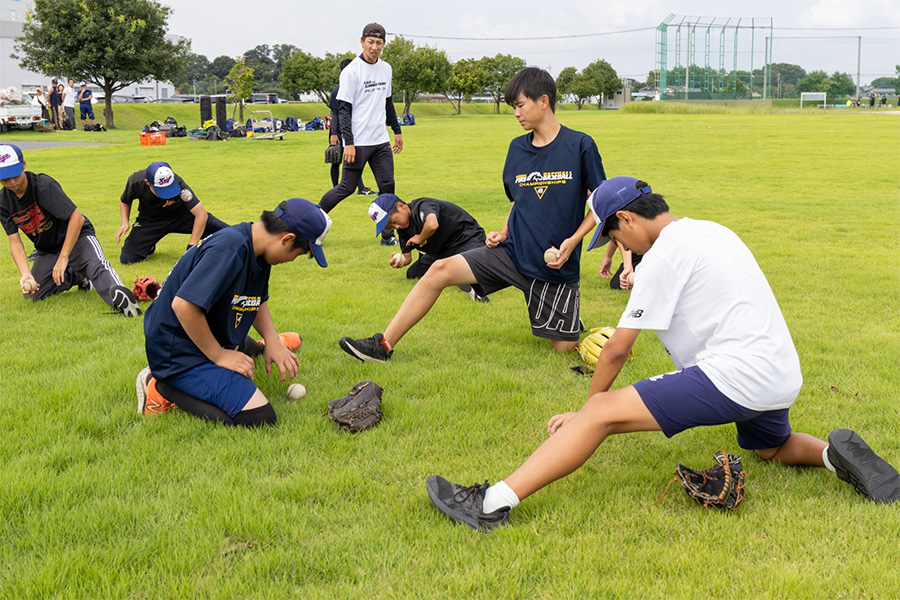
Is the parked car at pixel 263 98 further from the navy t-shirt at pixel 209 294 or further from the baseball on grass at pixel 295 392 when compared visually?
the navy t-shirt at pixel 209 294

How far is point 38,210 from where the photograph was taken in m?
6.78

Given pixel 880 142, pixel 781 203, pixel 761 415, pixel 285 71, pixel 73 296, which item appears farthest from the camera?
pixel 285 71

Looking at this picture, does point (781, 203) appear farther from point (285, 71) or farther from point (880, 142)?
point (285, 71)

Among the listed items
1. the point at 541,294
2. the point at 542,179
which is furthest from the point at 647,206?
the point at 541,294

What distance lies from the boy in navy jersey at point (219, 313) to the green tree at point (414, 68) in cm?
6746

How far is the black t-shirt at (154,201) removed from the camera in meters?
8.04

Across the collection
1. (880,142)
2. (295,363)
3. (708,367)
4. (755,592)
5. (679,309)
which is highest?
(880,142)

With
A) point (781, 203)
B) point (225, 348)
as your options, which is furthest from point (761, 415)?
point (781, 203)

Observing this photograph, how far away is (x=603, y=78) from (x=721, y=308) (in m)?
116

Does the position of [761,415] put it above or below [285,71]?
below

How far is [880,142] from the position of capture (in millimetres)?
26719

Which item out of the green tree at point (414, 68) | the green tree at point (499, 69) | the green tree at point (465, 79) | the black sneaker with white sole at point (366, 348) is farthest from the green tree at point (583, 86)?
the black sneaker with white sole at point (366, 348)

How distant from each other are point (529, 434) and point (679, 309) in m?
1.31

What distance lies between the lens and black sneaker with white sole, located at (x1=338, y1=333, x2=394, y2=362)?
526 centimetres
